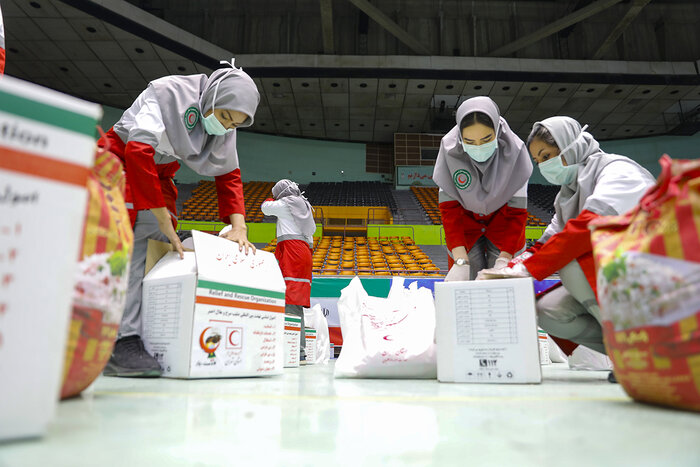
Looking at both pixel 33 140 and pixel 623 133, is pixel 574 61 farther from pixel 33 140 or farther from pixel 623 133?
pixel 33 140

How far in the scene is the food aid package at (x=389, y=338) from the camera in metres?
1.44

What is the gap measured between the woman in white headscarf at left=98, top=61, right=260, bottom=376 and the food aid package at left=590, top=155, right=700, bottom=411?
3.52ft

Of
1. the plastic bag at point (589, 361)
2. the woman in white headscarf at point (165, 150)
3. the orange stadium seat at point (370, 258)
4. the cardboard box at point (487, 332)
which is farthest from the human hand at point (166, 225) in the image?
the orange stadium seat at point (370, 258)

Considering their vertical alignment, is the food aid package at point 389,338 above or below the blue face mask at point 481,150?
below

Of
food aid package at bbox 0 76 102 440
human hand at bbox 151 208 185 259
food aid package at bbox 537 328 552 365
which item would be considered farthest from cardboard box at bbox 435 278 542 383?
food aid package at bbox 537 328 552 365

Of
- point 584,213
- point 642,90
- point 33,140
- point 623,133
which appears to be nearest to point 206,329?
point 33,140

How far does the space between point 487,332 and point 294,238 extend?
2.19 metres

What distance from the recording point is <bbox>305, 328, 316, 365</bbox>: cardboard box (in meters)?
2.86

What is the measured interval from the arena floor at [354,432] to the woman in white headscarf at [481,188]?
1009mm

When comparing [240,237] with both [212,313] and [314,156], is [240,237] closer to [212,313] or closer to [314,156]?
[212,313]

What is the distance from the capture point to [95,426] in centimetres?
56

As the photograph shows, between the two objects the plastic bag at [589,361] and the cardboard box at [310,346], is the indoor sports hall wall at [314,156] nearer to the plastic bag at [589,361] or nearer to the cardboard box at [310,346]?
the cardboard box at [310,346]

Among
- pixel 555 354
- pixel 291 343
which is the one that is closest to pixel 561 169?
pixel 291 343

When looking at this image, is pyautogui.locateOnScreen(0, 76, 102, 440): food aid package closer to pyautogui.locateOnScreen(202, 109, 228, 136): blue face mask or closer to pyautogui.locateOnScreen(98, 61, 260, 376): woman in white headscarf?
pyautogui.locateOnScreen(98, 61, 260, 376): woman in white headscarf
